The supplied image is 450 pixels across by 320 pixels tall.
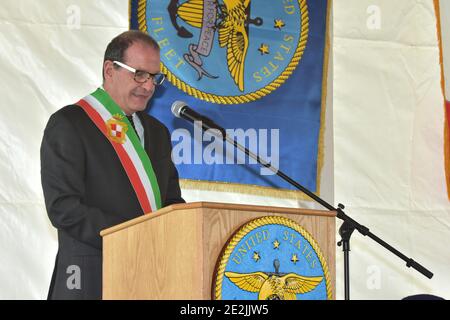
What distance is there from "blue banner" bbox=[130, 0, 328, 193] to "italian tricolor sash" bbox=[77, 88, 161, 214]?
0.67 meters

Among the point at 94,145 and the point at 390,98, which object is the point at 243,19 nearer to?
the point at 390,98

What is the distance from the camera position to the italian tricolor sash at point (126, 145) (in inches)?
128

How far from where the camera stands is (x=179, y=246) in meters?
2.34

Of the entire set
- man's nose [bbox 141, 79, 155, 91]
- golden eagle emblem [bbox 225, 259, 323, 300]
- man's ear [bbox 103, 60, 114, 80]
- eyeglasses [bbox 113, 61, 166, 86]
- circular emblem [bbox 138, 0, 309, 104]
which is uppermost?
circular emblem [bbox 138, 0, 309, 104]

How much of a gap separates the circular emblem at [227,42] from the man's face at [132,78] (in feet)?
2.35

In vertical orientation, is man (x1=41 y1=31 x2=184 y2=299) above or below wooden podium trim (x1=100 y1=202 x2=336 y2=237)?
above

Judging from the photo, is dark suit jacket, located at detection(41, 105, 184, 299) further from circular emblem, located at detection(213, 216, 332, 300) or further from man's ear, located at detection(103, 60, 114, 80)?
circular emblem, located at detection(213, 216, 332, 300)

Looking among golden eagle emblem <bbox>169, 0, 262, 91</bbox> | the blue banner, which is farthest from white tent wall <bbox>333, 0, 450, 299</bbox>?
golden eagle emblem <bbox>169, 0, 262, 91</bbox>

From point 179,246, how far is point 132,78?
1.16 m

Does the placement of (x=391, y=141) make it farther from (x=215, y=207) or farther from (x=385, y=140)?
(x=215, y=207)

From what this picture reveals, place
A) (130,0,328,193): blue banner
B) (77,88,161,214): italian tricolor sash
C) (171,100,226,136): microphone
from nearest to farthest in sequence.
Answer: (171,100,226,136): microphone
(77,88,161,214): italian tricolor sash
(130,0,328,193): blue banner

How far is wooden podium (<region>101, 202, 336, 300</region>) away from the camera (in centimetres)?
229

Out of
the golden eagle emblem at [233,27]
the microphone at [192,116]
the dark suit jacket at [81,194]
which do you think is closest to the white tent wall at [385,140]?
the golden eagle emblem at [233,27]

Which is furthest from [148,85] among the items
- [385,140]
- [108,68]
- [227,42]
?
[385,140]
